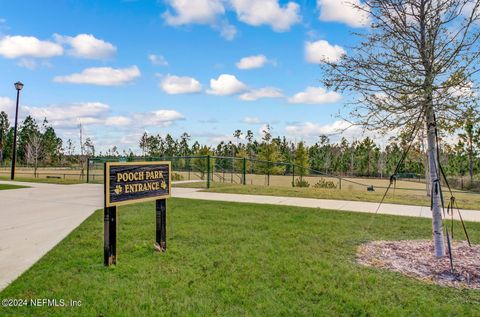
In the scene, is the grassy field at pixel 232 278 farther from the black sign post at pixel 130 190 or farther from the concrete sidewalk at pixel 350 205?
the concrete sidewalk at pixel 350 205

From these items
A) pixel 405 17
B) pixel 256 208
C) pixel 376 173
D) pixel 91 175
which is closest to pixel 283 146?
pixel 376 173

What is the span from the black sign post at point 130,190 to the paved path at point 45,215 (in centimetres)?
111

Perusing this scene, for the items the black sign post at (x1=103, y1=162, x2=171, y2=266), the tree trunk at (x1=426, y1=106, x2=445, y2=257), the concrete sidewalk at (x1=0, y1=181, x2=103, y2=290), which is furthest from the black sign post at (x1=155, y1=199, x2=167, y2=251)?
the tree trunk at (x1=426, y1=106, x2=445, y2=257)

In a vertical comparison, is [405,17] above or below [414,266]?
above

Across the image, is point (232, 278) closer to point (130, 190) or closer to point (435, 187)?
point (130, 190)

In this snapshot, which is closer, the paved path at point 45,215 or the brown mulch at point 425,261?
the brown mulch at point 425,261

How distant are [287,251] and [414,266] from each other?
161cm

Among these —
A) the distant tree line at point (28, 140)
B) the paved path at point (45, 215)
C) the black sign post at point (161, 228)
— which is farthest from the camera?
the distant tree line at point (28, 140)

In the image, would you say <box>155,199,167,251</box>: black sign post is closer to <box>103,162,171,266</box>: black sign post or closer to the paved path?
<box>103,162,171,266</box>: black sign post

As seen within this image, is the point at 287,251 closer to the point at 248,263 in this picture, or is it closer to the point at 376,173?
the point at 248,263

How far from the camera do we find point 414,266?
14.7ft

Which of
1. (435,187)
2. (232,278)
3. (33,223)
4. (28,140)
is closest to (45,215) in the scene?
(33,223)

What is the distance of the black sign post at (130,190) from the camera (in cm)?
446

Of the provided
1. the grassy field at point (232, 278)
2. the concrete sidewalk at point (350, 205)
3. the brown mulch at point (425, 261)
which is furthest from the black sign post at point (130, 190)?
the concrete sidewalk at point (350, 205)
